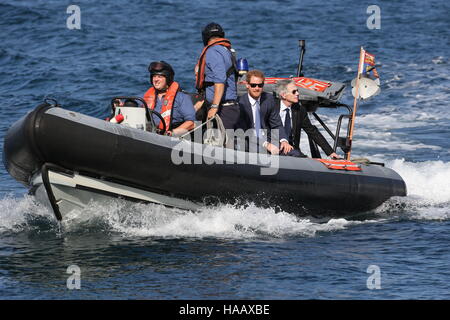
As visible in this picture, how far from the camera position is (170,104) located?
8.38m

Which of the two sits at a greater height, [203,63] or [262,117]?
[203,63]

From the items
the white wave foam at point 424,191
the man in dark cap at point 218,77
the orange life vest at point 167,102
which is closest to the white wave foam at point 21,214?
the orange life vest at point 167,102

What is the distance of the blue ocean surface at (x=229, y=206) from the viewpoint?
7.02 metres

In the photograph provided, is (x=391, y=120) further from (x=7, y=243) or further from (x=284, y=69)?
(x=7, y=243)

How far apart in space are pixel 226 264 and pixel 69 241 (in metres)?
1.66

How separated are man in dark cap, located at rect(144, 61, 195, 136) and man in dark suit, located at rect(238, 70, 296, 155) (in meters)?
0.55

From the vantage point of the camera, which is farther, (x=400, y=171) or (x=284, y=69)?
(x=284, y=69)

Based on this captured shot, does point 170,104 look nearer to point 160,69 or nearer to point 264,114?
point 160,69

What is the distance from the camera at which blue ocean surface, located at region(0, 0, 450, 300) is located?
7.02m

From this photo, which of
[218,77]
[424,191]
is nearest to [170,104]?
[218,77]

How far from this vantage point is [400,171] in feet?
37.2

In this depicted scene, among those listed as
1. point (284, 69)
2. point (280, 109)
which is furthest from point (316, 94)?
point (284, 69)

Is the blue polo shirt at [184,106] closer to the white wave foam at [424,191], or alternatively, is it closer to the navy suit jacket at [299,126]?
the navy suit jacket at [299,126]

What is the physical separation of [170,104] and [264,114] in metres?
0.96
